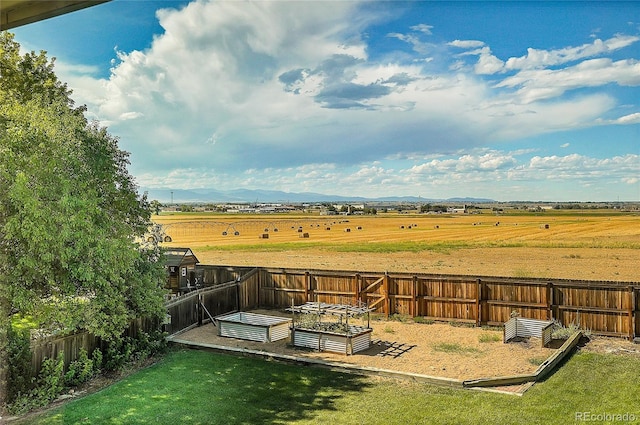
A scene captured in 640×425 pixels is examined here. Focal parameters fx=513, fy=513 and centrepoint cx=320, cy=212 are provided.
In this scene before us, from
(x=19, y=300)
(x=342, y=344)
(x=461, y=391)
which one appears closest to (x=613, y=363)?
(x=461, y=391)

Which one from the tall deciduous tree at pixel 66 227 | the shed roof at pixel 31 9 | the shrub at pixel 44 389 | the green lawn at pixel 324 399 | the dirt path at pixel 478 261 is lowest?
the dirt path at pixel 478 261

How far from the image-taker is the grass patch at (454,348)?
594 inches

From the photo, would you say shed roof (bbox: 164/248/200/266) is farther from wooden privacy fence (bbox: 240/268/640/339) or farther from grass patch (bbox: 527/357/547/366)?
grass patch (bbox: 527/357/547/366)

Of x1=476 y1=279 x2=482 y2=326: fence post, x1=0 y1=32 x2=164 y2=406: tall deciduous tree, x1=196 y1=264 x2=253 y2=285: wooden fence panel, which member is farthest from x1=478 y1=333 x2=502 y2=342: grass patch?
x1=196 y1=264 x2=253 y2=285: wooden fence panel

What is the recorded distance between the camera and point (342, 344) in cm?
1498

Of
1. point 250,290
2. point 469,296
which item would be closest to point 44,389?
point 250,290

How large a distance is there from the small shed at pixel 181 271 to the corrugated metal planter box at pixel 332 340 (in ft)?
29.8

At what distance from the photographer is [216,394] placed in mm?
11312

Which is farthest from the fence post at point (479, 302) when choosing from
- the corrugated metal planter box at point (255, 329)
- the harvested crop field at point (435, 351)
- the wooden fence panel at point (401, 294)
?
the corrugated metal planter box at point (255, 329)

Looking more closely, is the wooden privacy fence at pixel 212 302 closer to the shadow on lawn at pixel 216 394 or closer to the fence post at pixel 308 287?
the fence post at pixel 308 287

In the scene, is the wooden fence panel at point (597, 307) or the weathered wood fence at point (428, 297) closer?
the wooden fence panel at point (597, 307)

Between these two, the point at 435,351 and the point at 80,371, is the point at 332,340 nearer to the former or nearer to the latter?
the point at 435,351

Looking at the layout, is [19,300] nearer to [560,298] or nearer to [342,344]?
[342,344]

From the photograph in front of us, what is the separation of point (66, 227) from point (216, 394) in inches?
195
